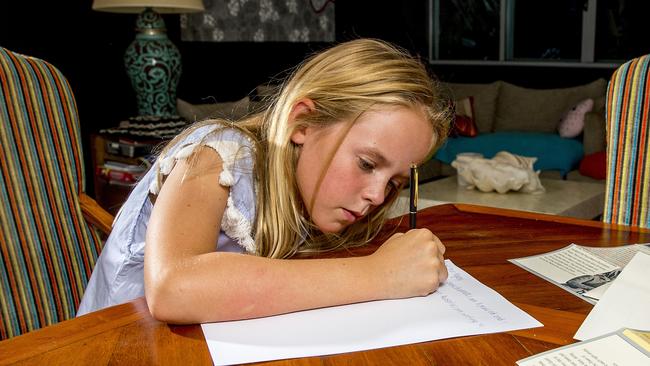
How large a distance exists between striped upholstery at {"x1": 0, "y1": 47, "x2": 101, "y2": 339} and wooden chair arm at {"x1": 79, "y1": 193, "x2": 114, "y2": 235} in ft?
0.06

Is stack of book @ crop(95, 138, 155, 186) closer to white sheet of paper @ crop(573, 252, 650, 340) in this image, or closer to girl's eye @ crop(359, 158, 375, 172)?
girl's eye @ crop(359, 158, 375, 172)

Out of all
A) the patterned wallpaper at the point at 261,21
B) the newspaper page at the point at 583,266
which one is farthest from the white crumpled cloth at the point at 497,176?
the patterned wallpaper at the point at 261,21

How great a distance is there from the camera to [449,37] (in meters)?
6.41

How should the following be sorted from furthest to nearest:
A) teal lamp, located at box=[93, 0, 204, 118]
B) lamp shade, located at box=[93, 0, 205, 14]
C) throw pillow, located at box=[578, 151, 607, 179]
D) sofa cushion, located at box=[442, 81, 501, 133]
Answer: sofa cushion, located at box=[442, 81, 501, 133] < throw pillow, located at box=[578, 151, 607, 179] < teal lamp, located at box=[93, 0, 204, 118] < lamp shade, located at box=[93, 0, 205, 14]

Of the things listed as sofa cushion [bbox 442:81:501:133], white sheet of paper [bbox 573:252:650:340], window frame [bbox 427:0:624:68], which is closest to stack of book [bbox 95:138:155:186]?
white sheet of paper [bbox 573:252:650:340]

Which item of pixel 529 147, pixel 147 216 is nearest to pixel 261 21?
pixel 529 147

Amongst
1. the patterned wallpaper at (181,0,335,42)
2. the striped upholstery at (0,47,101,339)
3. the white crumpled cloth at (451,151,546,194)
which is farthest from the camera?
the patterned wallpaper at (181,0,335,42)

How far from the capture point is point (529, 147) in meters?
4.61

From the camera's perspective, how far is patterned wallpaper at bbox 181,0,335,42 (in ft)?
14.1

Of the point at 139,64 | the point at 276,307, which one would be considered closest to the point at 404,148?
the point at 276,307

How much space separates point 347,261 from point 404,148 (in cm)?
22

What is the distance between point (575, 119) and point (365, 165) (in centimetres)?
401

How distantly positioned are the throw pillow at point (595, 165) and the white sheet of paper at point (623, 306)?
3.27 meters

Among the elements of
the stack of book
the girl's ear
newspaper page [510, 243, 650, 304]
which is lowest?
the stack of book
